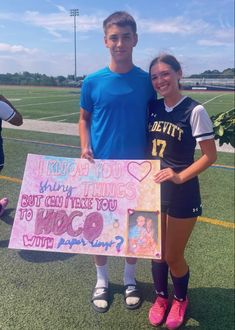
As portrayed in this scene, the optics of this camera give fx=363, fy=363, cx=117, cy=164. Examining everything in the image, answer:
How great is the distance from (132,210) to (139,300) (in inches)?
37.0

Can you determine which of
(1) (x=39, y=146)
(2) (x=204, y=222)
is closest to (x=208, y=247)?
(2) (x=204, y=222)

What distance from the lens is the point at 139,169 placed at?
195cm

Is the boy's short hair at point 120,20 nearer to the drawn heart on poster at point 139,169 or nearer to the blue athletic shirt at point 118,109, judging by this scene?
the blue athletic shirt at point 118,109

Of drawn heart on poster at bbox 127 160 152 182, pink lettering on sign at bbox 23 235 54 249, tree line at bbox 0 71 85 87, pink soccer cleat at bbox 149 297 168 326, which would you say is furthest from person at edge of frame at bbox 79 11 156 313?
pink soccer cleat at bbox 149 297 168 326

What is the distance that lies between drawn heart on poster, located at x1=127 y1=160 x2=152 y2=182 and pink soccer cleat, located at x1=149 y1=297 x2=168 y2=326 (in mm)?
982

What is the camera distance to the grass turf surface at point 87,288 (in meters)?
2.31

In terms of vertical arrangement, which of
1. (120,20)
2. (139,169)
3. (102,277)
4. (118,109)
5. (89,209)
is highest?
(120,20)

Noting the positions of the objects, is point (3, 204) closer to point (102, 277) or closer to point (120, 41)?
point (102, 277)

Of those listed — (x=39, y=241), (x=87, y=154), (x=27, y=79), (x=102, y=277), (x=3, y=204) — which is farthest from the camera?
(x=3, y=204)

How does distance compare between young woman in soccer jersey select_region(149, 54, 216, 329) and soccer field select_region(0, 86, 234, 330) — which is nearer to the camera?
young woman in soccer jersey select_region(149, 54, 216, 329)

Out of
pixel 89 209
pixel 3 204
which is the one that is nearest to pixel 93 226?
pixel 89 209

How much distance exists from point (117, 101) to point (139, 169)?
0.42m

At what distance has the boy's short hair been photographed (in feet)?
6.37

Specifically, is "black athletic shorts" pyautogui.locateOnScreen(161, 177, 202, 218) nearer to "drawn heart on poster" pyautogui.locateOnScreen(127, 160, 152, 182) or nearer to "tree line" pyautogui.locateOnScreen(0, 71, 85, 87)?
"drawn heart on poster" pyautogui.locateOnScreen(127, 160, 152, 182)
